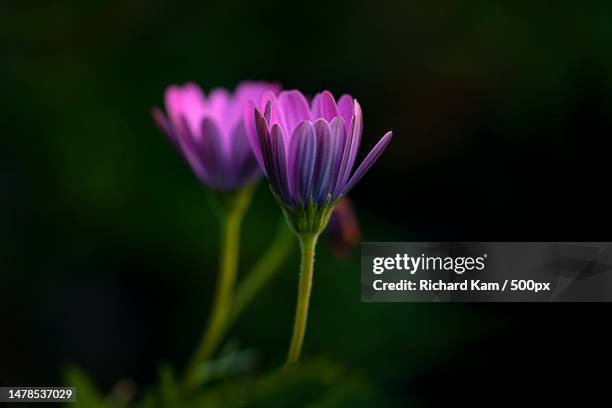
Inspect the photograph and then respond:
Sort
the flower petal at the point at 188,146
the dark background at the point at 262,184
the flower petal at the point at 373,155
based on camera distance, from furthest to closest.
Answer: the dark background at the point at 262,184 → the flower petal at the point at 188,146 → the flower petal at the point at 373,155

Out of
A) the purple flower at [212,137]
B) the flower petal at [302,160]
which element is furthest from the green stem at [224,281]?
the flower petal at [302,160]

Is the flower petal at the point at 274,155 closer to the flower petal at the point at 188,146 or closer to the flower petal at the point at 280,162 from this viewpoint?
the flower petal at the point at 280,162

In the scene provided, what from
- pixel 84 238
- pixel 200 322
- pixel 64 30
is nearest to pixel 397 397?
pixel 200 322

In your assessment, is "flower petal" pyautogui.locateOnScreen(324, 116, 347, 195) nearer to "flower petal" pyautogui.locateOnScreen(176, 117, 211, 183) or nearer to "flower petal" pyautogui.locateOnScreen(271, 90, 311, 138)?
"flower petal" pyautogui.locateOnScreen(271, 90, 311, 138)

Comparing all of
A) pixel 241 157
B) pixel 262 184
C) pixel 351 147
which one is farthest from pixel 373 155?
pixel 262 184

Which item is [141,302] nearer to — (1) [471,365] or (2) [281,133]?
(1) [471,365]

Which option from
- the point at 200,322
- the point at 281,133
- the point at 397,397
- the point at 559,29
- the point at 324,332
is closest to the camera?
the point at 281,133

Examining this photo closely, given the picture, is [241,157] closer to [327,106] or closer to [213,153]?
[213,153]
